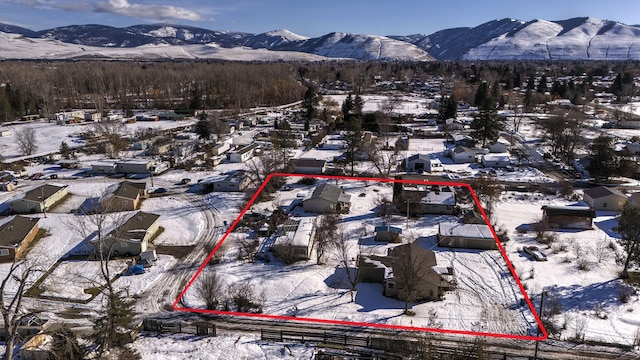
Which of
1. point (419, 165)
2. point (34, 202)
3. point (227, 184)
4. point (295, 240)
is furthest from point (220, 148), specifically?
point (295, 240)

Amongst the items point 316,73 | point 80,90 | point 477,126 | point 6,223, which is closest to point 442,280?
point 6,223

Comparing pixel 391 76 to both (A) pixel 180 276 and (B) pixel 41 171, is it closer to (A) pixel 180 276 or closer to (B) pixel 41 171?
(B) pixel 41 171

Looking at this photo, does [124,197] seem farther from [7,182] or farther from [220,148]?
[220,148]

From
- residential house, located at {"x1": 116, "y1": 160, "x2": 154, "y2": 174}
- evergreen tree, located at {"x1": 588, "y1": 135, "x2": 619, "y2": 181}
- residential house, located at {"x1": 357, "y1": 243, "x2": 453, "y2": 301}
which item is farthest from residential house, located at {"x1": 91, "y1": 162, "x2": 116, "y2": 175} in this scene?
evergreen tree, located at {"x1": 588, "y1": 135, "x2": 619, "y2": 181}

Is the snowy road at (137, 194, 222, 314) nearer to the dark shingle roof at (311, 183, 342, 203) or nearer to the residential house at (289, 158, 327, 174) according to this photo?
the dark shingle roof at (311, 183, 342, 203)

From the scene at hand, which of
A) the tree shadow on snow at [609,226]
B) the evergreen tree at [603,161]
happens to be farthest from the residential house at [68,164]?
the evergreen tree at [603,161]

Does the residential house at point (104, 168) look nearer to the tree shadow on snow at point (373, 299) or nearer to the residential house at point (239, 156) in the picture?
the residential house at point (239, 156)
